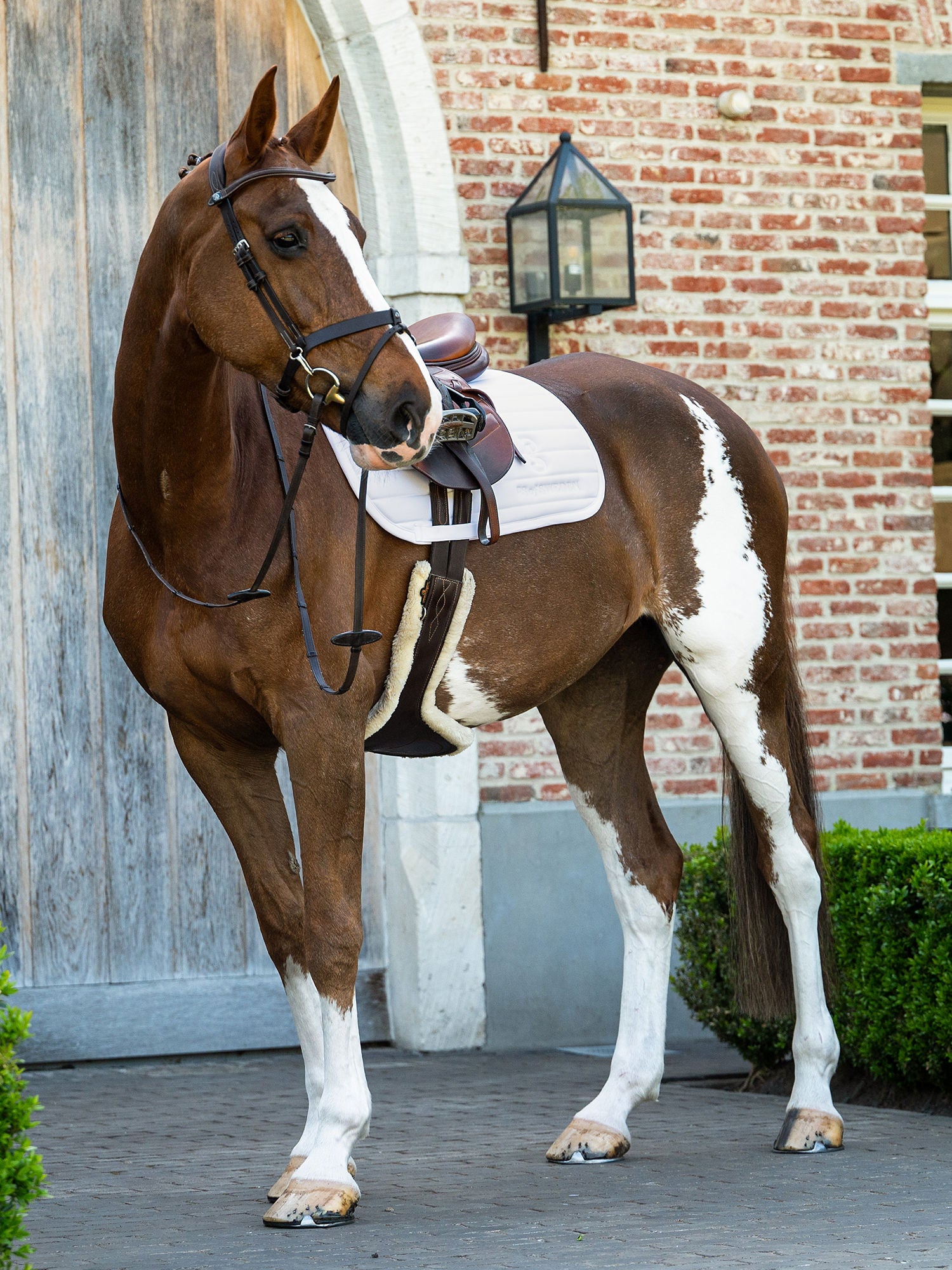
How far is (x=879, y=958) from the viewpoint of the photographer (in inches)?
193

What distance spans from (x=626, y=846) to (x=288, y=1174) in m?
1.42

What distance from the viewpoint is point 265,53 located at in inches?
249

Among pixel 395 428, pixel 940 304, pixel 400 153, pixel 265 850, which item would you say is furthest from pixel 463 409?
pixel 940 304

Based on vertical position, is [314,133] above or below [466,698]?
above

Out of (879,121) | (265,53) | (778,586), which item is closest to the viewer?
(778,586)

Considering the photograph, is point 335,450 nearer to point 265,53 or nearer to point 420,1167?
point 420,1167

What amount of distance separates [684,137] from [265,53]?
5.55ft

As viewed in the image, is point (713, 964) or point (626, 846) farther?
point (713, 964)

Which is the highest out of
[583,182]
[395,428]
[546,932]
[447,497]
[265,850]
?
[583,182]

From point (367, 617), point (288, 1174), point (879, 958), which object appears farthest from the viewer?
point (879, 958)

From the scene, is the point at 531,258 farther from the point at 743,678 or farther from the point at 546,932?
the point at 546,932

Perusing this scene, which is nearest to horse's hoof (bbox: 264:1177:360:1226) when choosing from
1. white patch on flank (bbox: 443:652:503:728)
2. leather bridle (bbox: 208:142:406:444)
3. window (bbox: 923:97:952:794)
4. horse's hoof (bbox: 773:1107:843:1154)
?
white patch on flank (bbox: 443:652:503:728)

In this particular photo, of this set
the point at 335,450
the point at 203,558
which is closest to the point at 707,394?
the point at 335,450

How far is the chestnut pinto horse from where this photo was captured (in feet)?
11.2
